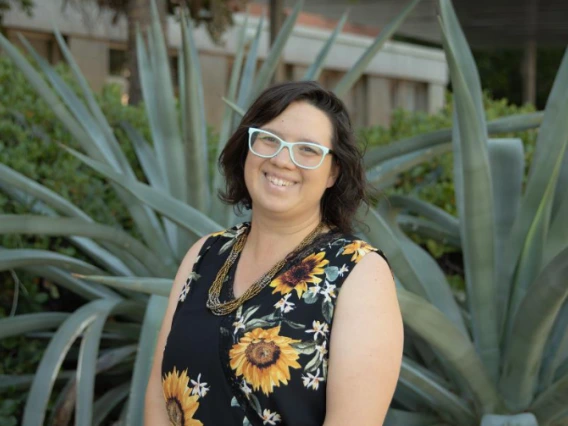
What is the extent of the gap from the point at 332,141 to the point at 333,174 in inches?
4.3

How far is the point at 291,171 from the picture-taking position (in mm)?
2131

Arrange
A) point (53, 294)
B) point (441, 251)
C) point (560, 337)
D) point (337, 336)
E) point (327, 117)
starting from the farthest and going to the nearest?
point (441, 251)
point (53, 294)
point (560, 337)
point (327, 117)
point (337, 336)

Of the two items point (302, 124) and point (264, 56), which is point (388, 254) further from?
point (264, 56)

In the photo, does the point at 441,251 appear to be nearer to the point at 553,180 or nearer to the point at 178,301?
the point at 553,180

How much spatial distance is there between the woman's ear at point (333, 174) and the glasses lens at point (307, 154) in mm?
91

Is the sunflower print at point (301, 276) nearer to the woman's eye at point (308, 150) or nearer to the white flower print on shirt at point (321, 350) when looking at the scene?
the white flower print on shirt at point (321, 350)

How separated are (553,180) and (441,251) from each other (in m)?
1.81

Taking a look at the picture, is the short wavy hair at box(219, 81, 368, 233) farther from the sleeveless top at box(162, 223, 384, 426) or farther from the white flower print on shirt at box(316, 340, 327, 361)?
the white flower print on shirt at box(316, 340, 327, 361)

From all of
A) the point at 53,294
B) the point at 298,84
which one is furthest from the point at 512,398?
the point at 53,294

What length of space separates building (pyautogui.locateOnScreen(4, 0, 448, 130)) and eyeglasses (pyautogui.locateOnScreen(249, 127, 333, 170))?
4.70 m

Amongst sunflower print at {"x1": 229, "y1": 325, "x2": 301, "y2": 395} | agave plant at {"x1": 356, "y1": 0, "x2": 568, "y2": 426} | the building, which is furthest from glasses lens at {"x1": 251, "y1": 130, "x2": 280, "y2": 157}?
the building

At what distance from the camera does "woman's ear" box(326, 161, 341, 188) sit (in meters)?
2.24

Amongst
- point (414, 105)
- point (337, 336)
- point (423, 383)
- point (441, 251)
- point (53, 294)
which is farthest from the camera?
point (414, 105)

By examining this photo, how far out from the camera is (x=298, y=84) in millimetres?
2205
